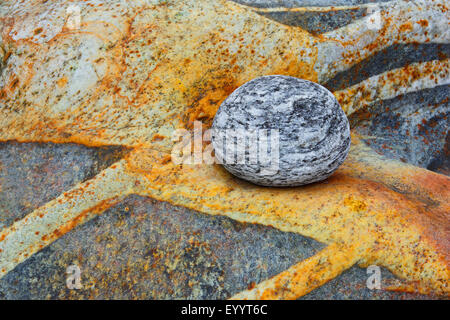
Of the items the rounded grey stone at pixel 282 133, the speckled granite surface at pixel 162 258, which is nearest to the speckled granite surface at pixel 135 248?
the speckled granite surface at pixel 162 258

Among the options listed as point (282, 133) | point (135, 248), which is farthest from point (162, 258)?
point (282, 133)

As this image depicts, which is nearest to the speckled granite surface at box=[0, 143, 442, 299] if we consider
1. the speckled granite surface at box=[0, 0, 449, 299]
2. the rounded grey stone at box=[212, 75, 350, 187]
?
the speckled granite surface at box=[0, 0, 449, 299]

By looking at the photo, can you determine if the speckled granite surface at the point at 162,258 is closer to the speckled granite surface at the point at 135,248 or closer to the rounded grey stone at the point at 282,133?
the speckled granite surface at the point at 135,248

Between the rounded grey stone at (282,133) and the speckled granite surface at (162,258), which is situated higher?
the rounded grey stone at (282,133)

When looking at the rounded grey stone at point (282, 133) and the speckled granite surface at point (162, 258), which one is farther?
the rounded grey stone at point (282, 133)

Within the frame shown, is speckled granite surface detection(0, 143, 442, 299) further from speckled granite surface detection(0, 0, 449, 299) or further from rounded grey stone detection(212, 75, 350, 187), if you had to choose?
rounded grey stone detection(212, 75, 350, 187)

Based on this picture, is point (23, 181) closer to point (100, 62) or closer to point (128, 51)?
point (100, 62)

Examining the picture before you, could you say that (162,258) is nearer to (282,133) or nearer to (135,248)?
(135,248)

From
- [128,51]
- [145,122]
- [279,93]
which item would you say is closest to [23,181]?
[145,122]
